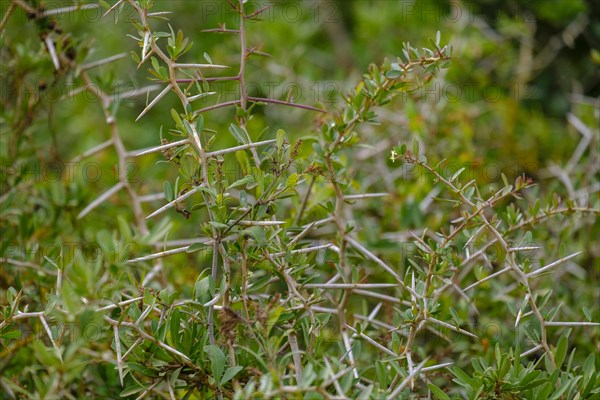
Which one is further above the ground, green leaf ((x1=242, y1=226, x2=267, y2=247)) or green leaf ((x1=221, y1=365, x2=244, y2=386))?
green leaf ((x1=242, y1=226, x2=267, y2=247))

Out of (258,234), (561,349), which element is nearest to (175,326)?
(258,234)

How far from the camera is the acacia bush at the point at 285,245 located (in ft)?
4.13

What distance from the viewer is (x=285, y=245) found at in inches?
51.6

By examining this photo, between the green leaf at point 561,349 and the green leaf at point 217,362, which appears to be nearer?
the green leaf at point 217,362

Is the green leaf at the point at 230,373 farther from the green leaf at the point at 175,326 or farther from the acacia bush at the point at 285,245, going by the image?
the green leaf at the point at 175,326

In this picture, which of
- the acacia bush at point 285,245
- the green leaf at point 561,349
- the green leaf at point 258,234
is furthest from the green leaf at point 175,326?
the green leaf at point 561,349

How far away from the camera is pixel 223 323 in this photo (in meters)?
1.16

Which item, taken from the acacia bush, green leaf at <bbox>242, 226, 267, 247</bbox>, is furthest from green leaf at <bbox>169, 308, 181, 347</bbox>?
green leaf at <bbox>242, 226, 267, 247</bbox>

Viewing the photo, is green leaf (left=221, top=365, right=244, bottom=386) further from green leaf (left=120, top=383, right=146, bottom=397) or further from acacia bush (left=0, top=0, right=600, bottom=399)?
green leaf (left=120, top=383, right=146, bottom=397)

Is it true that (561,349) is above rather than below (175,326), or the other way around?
below

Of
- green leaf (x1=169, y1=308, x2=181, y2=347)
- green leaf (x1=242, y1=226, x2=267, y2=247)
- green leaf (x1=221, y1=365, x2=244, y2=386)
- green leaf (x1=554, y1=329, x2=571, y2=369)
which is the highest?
green leaf (x1=242, y1=226, x2=267, y2=247)

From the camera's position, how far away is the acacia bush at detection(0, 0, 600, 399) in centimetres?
126

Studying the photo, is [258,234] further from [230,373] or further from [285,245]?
[230,373]

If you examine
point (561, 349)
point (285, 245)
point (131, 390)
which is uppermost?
point (285, 245)
